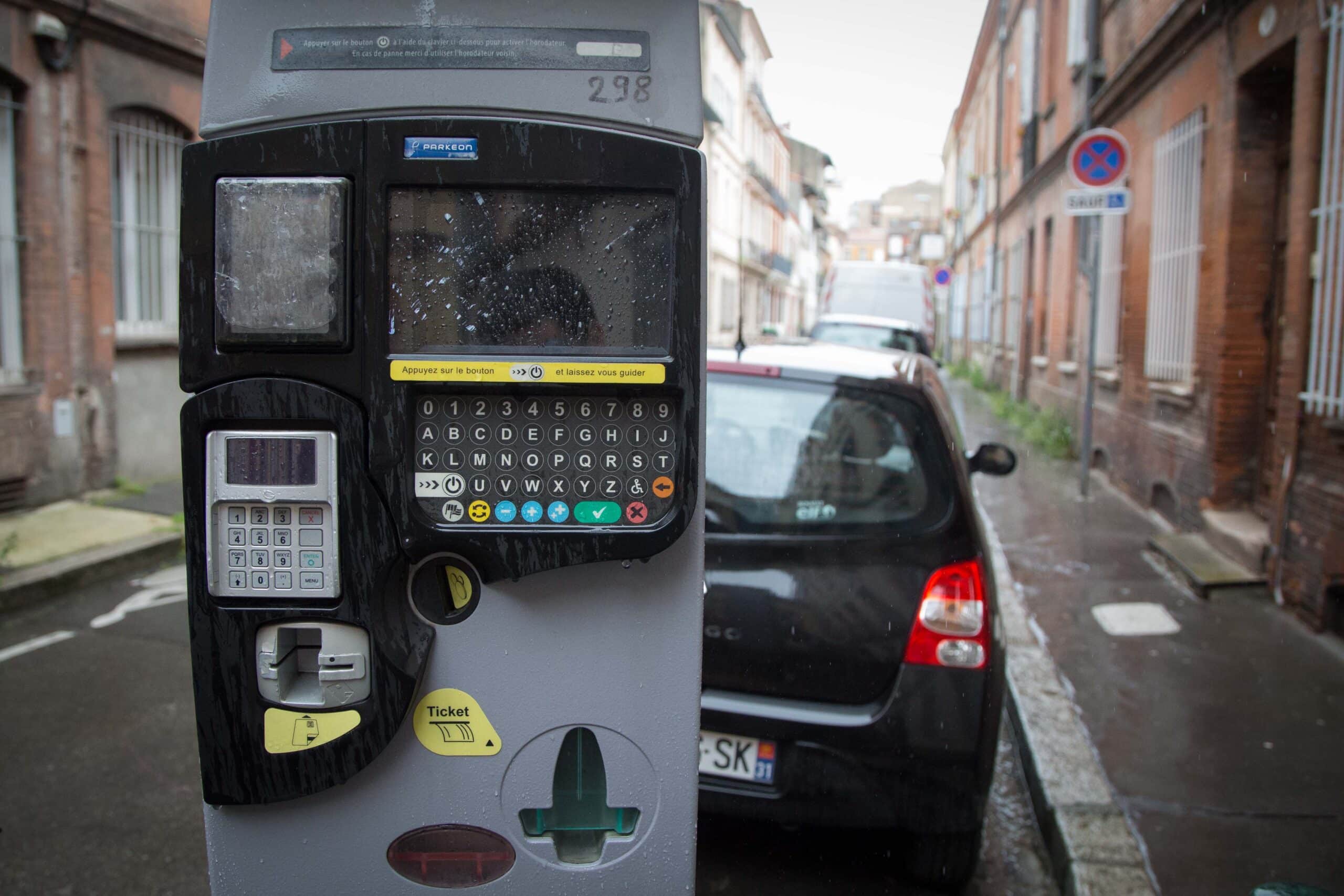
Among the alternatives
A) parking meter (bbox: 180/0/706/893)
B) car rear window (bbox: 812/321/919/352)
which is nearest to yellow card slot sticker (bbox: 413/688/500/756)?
parking meter (bbox: 180/0/706/893)

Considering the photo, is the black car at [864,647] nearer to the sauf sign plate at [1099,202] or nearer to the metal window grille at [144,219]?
the sauf sign plate at [1099,202]

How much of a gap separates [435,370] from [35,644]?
5.09m

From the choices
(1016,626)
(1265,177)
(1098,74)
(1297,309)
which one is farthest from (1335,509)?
(1098,74)

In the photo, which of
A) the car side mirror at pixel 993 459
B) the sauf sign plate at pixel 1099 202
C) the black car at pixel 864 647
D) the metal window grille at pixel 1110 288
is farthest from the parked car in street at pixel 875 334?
the black car at pixel 864 647

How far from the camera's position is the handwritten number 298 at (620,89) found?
1.64m

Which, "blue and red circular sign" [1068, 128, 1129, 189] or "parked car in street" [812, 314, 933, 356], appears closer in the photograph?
"blue and red circular sign" [1068, 128, 1129, 189]

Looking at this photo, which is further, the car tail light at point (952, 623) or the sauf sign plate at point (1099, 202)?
the sauf sign plate at point (1099, 202)

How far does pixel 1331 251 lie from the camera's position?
18.7 feet

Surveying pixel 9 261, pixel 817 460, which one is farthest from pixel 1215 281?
pixel 9 261

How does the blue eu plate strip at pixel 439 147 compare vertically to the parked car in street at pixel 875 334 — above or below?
above

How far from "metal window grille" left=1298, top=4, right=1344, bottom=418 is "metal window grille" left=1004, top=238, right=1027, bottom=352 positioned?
1355cm

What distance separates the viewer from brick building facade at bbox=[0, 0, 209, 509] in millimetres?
8531

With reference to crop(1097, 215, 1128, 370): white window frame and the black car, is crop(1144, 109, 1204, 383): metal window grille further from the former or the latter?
the black car

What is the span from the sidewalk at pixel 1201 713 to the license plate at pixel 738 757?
1253mm
